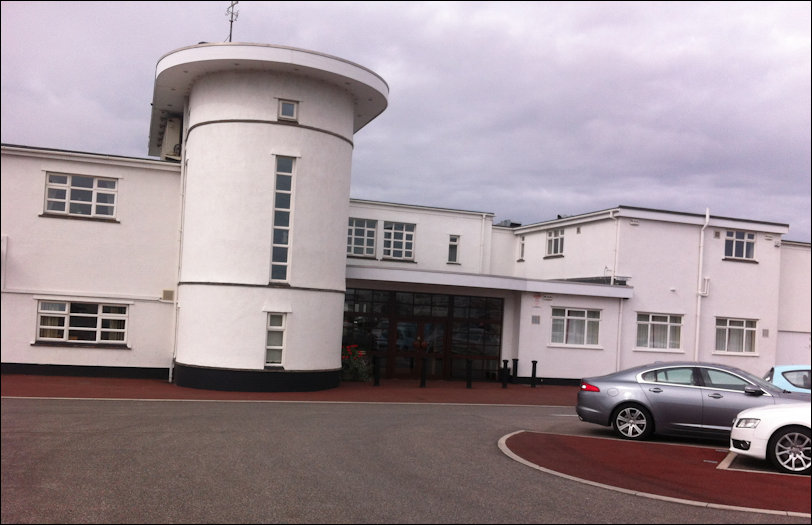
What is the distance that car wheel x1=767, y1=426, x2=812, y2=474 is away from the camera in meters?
9.89

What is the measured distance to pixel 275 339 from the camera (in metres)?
20.1

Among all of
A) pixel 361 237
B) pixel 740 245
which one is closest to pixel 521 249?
pixel 361 237

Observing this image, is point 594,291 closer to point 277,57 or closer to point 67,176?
point 277,57

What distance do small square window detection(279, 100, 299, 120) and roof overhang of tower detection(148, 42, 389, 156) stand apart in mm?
800

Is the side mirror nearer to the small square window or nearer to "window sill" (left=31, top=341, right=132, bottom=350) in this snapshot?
the small square window

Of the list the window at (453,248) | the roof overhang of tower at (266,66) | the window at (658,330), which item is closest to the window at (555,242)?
the window at (453,248)

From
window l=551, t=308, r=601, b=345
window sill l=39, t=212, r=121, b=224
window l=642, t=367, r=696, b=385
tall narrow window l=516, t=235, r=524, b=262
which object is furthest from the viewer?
tall narrow window l=516, t=235, r=524, b=262

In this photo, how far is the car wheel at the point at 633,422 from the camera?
1291cm

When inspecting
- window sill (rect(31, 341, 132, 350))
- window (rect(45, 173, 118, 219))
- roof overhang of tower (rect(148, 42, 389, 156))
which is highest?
roof overhang of tower (rect(148, 42, 389, 156))

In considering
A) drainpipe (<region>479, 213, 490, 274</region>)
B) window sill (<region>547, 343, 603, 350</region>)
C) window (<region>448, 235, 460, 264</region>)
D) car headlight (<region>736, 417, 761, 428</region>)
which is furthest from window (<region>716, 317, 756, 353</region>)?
car headlight (<region>736, 417, 761, 428</region>)

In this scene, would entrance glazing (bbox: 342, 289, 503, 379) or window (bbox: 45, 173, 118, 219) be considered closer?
window (bbox: 45, 173, 118, 219)

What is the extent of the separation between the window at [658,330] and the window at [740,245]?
3.35 m

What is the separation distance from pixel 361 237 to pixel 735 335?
15028 mm

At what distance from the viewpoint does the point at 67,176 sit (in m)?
21.0
